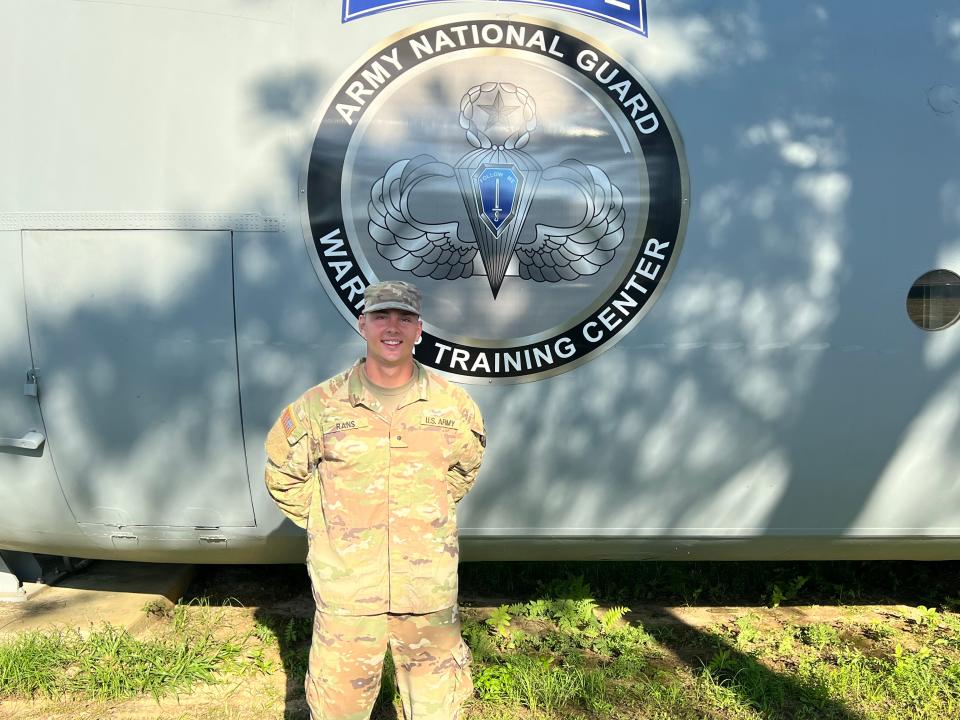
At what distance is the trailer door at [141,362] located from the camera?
3.11m

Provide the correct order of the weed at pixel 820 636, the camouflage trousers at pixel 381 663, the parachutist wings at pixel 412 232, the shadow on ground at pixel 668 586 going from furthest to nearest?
the shadow on ground at pixel 668 586 → the weed at pixel 820 636 → the parachutist wings at pixel 412 232 → the camouflage trousers at pixel 381 663

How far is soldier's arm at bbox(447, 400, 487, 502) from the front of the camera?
2.52m

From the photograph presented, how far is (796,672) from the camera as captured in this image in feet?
12.0

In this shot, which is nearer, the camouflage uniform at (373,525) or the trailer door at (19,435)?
the camouflage uniform at (373,525)

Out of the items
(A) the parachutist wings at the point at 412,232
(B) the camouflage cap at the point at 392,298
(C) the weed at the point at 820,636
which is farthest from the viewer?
(C) the weed at the point at 820,636

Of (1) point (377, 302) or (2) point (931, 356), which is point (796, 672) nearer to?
(2) point (931, 356)

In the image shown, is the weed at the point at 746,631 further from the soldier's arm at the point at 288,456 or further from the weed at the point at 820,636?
the soldier's arm at the point at 288,456

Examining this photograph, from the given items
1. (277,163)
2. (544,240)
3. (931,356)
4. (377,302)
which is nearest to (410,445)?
(377,302)

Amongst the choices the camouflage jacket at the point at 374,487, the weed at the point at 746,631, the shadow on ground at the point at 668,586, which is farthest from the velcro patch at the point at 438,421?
the weed at the point at 746,631

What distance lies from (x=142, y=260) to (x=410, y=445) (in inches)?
57.1

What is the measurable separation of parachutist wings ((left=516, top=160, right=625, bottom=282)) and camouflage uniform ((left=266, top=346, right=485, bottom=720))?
813 millimetres

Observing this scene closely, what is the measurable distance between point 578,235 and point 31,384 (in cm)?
226

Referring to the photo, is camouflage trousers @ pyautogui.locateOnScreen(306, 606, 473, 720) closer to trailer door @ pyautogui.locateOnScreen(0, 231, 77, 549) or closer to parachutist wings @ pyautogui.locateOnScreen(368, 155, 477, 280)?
parachutist wings @ pyautogui.locateOnScreen(368, 155, 477, 280)

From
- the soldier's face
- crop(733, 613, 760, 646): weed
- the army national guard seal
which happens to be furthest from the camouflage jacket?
crop(733, 613, 760, 646): weed
